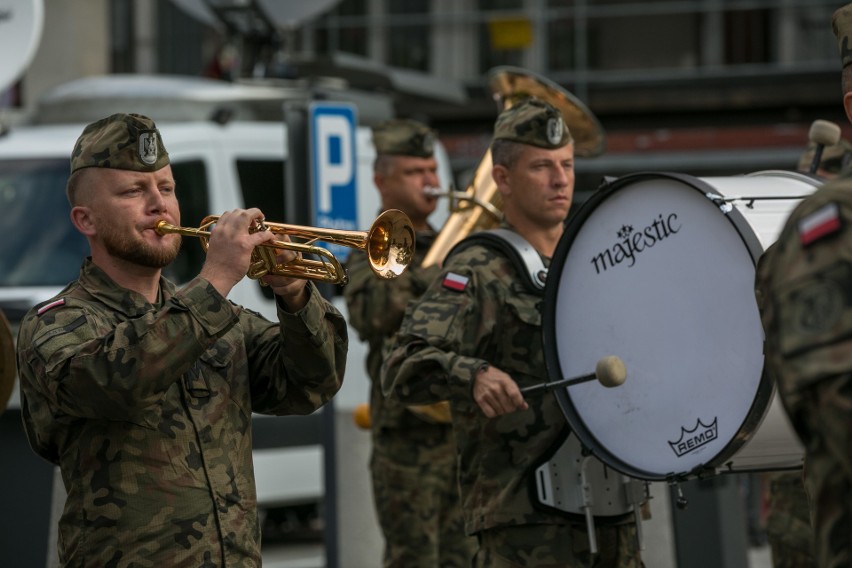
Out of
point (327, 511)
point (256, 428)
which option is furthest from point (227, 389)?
point (256, 428)

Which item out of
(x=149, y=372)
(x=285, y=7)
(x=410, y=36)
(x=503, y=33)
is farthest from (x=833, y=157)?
(x=410, y=36)

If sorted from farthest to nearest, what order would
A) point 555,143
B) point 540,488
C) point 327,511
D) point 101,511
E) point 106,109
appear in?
point 106,109 → point 327,511 → point 555,143 → point 540,488 → point 101,511

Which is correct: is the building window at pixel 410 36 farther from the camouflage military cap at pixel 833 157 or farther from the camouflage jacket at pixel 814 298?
the camouflage jacket at pixel 814 298

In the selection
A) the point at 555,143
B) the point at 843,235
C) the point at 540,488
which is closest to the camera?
the point at 843,235

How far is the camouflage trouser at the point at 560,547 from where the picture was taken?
16.5 ft

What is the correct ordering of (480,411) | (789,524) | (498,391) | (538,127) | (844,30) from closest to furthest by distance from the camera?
(844,30) < (498,391) < (480,411) < (538,127) < (789,524)

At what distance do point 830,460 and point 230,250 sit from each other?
1.70 m

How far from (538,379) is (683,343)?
0.69m

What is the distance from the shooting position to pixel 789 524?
618cm

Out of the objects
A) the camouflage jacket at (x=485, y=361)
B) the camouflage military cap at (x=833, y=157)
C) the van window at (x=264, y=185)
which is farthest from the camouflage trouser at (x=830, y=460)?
the van window at (x=264, y=185)

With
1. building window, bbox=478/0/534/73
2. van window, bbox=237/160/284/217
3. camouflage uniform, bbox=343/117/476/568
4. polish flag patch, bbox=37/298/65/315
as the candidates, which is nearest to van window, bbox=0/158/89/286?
van window, bbox=237/160/284/217

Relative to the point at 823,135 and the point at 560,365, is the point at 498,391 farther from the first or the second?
→ the point at 823,135

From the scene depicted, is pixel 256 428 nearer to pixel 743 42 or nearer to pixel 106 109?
pixel 106 109

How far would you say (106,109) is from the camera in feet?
32.9
